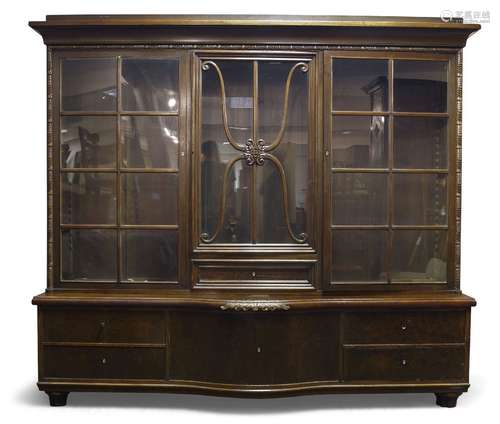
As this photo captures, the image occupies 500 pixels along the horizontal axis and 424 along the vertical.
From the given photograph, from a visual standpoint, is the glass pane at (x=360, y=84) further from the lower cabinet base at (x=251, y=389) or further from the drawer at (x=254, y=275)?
the lower cabinet base at (x=251, y=389)

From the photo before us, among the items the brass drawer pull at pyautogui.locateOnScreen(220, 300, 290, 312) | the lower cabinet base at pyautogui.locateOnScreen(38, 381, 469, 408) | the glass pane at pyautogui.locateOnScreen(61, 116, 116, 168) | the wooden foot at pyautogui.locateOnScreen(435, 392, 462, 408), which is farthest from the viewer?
the glass pane at pyautogui.locateOnScreen(61, 116, 116, 168)

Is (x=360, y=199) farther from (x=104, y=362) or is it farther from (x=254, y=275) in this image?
(x=104, y=362)

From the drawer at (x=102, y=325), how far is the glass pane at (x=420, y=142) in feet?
5.98

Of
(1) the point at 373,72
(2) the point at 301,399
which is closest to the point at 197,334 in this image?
(2) the point at 301,399

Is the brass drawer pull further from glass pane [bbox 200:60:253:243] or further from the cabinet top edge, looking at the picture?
the cabinet top edge

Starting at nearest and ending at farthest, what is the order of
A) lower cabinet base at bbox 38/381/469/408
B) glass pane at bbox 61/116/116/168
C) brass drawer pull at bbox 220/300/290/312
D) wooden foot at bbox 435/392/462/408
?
1. brass drawer pull at bbox 220/300/290/312
2. lower cabinet base at bbox 38/381/469/408
3. wooden foot at bbox 435/392/462/408
4. glass pane at bbox 61/116/116/168

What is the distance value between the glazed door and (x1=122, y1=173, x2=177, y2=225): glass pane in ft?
0.58

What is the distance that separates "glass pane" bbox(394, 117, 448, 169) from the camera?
3.87 m

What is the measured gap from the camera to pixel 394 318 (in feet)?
12.2

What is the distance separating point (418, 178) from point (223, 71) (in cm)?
141

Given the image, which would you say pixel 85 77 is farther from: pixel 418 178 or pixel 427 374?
pixel 427 374

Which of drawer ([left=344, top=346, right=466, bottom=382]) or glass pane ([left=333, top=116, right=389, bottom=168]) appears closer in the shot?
drawer ([left=344, top=346, right=466, bottom=382])

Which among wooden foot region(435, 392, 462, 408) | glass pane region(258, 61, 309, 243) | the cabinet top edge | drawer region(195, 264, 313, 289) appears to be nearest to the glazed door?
glass pane region(258, 61, 309, 243)

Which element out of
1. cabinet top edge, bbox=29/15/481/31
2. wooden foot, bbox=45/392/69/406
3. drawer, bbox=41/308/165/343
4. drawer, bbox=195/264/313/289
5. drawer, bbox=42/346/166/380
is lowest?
wooden foot, bbox=45/392/69/406
